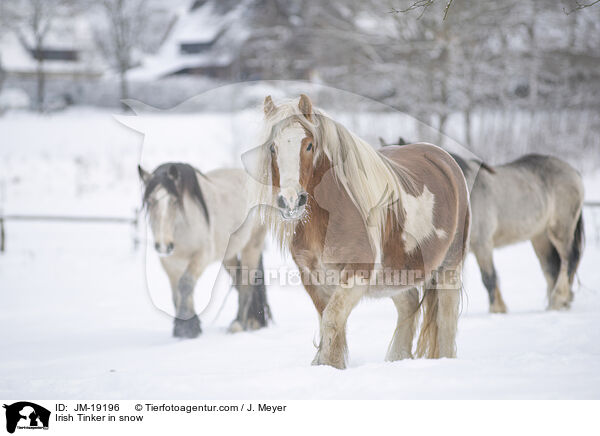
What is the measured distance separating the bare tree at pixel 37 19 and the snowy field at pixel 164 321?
209 centimetres

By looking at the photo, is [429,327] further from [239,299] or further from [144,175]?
[239,299]

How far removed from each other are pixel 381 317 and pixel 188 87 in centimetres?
1072

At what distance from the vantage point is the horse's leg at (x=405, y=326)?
10.7 ft

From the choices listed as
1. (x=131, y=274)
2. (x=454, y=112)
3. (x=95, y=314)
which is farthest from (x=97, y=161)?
(x=454, y=112)

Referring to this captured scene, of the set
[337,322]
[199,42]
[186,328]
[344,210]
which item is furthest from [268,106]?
[199,42]

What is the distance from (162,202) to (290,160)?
2355 millimetres

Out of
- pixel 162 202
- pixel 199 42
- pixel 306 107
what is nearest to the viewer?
pixel 306 107

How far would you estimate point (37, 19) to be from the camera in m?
11.9

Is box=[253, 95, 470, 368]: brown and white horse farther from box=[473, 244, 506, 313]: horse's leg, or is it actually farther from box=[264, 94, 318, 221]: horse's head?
box=[473, 244, 506, 313]: horse's leg

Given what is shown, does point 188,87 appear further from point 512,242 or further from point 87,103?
point 512,242

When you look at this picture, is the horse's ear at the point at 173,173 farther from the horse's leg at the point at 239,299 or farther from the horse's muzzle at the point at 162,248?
the horse's leg at the point at 239,299

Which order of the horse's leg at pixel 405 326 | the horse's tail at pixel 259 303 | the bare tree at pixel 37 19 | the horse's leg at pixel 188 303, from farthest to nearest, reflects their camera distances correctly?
the bare tree at pixel 37 19 → the horse's tail at pixel 259 303 → the horse's leg at pixel 188 303 → the horse's leg at pixel 405 326

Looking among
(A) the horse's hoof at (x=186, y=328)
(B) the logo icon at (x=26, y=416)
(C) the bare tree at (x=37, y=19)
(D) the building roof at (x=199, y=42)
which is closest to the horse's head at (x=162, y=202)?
(A) the horse's hoof at (x=186, y=328)

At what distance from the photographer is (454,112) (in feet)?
35.4
